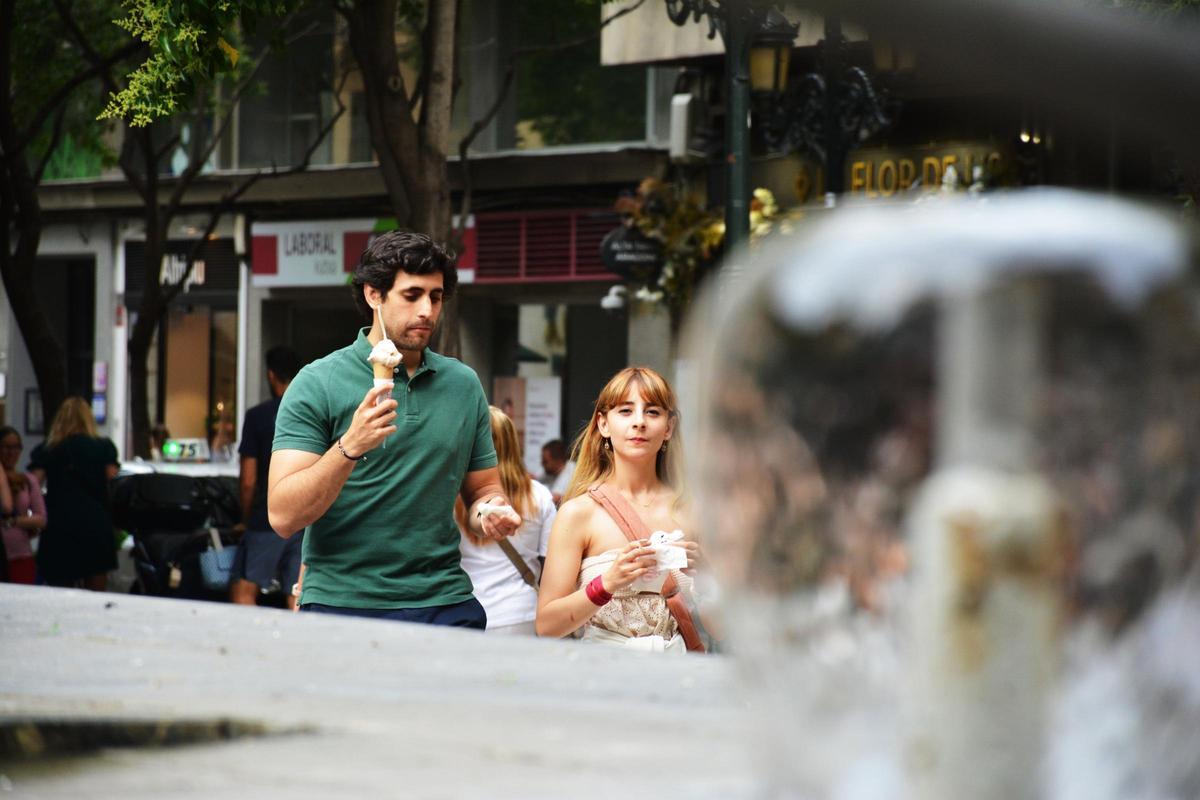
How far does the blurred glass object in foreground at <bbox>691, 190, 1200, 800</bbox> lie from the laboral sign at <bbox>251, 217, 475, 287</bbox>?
2110 centimetres

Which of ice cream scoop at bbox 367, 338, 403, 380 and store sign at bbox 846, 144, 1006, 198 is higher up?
store sign at bbox 846, 144, 1006, 198

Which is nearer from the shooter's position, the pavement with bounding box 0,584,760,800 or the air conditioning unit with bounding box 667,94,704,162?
the pavement with bounding box 0,584,760,800

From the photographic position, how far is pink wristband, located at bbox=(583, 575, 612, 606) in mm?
5352

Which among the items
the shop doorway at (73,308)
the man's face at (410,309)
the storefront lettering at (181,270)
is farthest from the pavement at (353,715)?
the shop doorway at (73,308)

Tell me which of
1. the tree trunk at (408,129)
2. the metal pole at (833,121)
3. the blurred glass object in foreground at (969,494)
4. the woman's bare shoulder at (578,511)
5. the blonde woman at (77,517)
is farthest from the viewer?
the blonde woman at (77,517)

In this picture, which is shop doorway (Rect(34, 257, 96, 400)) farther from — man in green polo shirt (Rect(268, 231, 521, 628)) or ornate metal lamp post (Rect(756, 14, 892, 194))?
man in green polo shirt (Rect(268, 231, 521, 628))

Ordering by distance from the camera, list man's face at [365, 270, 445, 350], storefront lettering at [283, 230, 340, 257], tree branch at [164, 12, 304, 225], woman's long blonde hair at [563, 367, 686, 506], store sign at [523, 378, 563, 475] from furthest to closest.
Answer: storefront lettering at [283, 230, 340, 257] → store sign at [523, 378, 563, 475] → tree branch at [164, 12, 304, 225] → woman's long blonde hair at [563, 367, 686, 506] → man's face at [365, 270, 445, 350]

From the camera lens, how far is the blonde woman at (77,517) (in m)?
12.3

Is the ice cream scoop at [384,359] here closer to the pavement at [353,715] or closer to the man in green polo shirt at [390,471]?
the man in green polo shirt at [390,471]

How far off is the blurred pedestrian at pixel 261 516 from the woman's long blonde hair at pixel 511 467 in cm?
267

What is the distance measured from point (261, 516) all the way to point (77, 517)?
8.96 ft

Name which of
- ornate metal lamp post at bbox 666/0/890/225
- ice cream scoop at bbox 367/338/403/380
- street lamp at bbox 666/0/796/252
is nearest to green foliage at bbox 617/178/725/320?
ornate metal lamp post at bbox 666/0/890/225

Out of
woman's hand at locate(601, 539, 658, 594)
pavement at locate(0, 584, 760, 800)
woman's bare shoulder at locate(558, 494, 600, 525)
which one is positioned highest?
pavement at locate(0, 584, 760, 800)

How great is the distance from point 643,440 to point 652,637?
0.75 m
